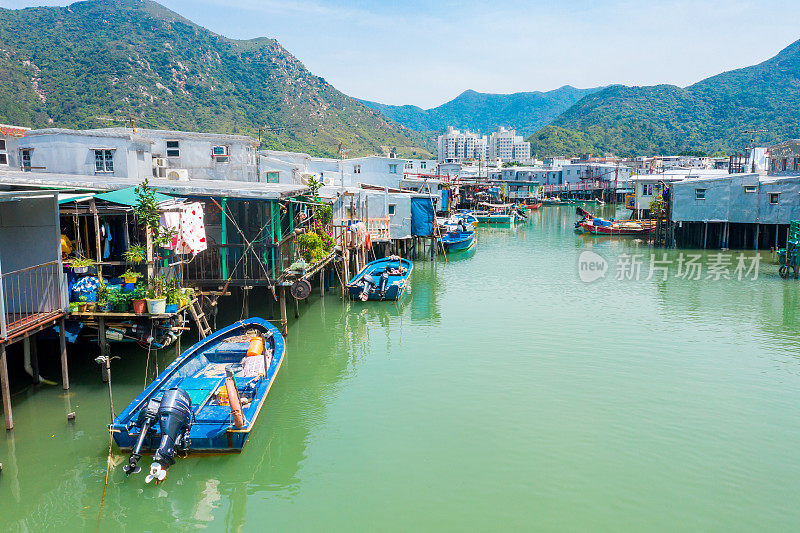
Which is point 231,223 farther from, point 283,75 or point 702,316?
point 283,75

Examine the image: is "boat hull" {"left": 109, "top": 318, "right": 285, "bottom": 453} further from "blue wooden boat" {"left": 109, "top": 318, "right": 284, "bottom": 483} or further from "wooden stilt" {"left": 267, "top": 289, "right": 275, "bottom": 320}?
"wooden stilt" {"left": 267, "top": 289, "right": 275, "bottom": 320}

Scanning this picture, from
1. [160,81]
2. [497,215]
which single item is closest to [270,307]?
[497,215]

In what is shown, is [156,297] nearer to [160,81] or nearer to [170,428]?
[170,428]

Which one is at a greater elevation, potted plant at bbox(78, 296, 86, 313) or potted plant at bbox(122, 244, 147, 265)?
potted plant at bbox(122, 244, 147, 265)

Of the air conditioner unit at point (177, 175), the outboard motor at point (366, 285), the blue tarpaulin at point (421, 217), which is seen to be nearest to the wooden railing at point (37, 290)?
the air conditioner unit at point (177, 175)

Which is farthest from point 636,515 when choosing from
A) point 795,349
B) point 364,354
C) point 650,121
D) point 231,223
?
point 650,121

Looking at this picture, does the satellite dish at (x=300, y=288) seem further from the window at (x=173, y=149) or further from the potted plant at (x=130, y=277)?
the window at (x=173, y=149)

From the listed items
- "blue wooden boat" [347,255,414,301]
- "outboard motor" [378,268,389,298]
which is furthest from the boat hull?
"outboard motor" [378,268,389,298]
